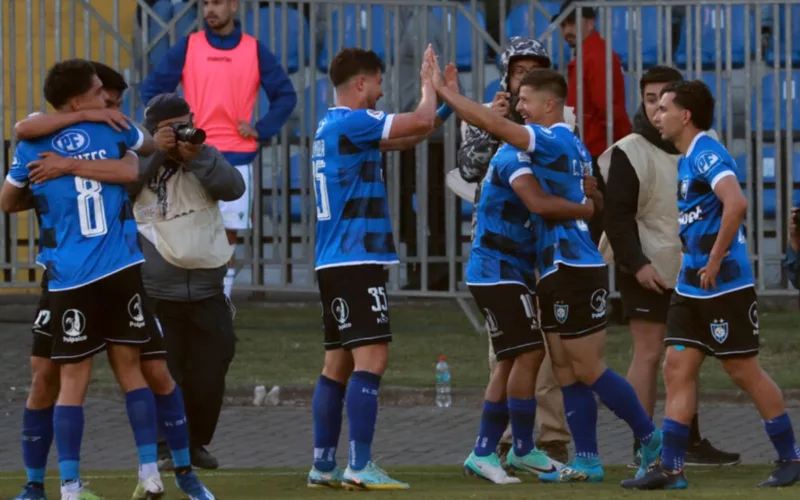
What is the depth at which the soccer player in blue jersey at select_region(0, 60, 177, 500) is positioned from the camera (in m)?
7.79

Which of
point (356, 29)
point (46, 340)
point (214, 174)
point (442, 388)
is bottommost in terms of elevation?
point (442, 388)

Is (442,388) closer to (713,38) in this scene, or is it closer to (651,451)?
(651,451)

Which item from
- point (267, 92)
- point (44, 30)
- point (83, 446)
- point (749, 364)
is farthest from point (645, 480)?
point (44, 30)

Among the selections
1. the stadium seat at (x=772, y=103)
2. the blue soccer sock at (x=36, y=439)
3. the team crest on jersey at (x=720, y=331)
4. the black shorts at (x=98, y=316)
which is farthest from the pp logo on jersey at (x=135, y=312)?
the stadium seat at (x=772, y=103)

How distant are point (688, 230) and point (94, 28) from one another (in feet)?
25.6

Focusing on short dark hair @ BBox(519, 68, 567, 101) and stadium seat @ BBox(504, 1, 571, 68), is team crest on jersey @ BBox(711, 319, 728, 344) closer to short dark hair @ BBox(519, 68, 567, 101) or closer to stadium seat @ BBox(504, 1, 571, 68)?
short dark hair @ BBox(519, 68, 567, 101)

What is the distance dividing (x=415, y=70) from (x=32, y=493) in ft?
24.8

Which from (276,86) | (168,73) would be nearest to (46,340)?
(168,73)

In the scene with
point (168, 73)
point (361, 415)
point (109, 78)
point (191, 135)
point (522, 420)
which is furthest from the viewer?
point (168, 73)

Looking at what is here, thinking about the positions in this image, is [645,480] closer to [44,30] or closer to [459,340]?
[459,340]

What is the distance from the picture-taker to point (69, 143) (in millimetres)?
7859

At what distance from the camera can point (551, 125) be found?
28.4 feet

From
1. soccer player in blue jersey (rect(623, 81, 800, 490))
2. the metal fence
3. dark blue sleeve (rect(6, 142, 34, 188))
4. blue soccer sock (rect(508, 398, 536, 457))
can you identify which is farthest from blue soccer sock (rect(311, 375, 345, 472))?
the metal fence

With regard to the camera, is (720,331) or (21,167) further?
(720,331)
